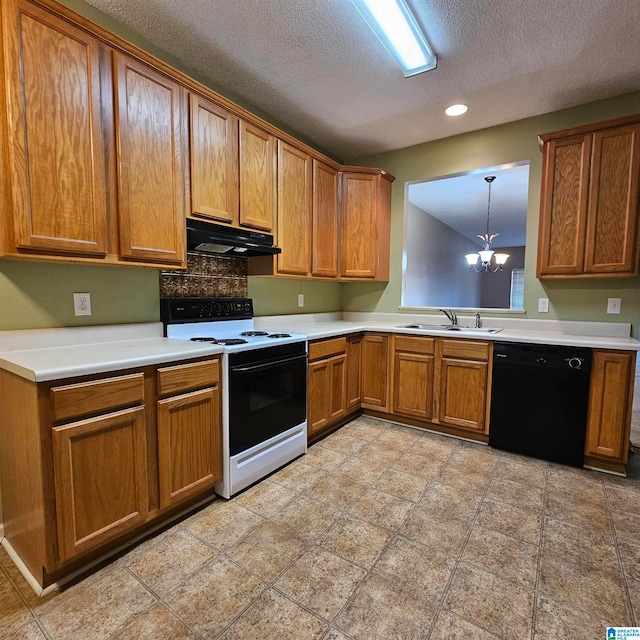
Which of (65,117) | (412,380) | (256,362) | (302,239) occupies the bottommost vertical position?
(412,380)

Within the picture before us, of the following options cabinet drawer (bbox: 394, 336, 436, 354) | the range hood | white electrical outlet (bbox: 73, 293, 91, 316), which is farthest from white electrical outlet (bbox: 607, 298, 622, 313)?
white electrical outlet (bbox: 73, 293, 91, 316)

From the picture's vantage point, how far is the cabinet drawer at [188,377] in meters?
1.67

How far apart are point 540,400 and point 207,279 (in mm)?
2521

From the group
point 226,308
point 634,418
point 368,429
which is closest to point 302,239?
point 226,308

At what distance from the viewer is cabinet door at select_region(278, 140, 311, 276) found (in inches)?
108

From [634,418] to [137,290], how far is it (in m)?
4.39

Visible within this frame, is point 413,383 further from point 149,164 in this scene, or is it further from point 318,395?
point 149,164

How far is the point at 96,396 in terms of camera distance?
1.42 metres

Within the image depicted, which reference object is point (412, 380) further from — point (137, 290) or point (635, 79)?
point (635, 79)

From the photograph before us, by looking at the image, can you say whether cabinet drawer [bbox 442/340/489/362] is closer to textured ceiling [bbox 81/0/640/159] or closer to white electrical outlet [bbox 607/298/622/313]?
white electrical outlet [bbox 607/298/622/313]

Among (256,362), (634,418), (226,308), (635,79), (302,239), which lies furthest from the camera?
(634,418)

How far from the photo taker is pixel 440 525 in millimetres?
1802

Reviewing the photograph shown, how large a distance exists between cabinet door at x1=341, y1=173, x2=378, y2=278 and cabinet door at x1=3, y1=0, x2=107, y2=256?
2.18 m

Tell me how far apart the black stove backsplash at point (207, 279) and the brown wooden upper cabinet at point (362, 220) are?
1102mm
